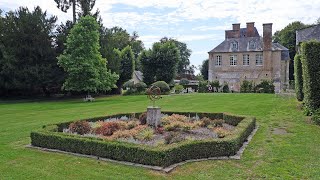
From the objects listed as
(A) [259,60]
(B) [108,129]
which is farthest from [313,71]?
(A) [259,60]


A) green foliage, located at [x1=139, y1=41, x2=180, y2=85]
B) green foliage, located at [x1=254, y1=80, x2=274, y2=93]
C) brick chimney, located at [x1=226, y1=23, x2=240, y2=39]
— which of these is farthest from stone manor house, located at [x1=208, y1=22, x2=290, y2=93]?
green foliage, located at [x1=139, y1=41, x2=180, y2=85]

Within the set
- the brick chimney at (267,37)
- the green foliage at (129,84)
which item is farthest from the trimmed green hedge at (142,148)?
the brick chimney at (267,37)

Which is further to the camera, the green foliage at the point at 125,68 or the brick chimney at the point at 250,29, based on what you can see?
the brick chimney at the point at 250,29

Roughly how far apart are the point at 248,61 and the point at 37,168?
45.9 metres

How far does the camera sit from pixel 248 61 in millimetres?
50594

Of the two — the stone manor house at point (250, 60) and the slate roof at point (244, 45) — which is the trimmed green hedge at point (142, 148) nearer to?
the stone manor house at point (250, 60)

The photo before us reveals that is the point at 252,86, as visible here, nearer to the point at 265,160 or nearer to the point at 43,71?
the point at 43,71

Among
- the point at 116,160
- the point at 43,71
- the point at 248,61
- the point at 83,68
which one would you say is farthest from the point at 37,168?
the point at 248,61

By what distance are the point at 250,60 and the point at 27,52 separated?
32212 mm

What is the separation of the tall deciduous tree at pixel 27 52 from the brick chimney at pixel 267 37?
29937 mm

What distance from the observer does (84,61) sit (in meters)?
34.3

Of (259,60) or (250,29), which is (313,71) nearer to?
(259,60)

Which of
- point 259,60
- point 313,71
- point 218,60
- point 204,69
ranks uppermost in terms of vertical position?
point 218,60

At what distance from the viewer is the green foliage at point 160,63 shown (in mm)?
49000
